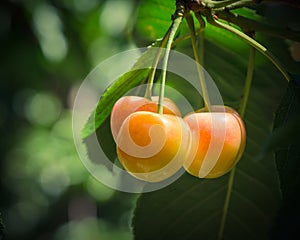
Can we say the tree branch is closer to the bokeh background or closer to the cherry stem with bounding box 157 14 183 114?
the cherry stem with bounding box 157 14 183 114

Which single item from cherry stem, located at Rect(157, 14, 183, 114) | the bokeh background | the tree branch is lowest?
the bokeh background

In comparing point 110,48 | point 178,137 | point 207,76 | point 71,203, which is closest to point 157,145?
point 178,137

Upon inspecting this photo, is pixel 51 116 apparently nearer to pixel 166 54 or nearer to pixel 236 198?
pixel 236 198

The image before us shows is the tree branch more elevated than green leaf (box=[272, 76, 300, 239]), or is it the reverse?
the tree branch

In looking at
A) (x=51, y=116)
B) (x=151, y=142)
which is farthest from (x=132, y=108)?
(x=51, y=116)

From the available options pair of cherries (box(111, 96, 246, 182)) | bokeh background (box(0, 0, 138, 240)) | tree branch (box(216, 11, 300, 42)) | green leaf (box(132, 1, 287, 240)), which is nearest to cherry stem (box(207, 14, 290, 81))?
tree branch (box(216, 11, 300, 42))

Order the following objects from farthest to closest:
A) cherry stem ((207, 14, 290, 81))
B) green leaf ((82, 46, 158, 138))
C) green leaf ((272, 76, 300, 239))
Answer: green leaf ((82, 46, 158, 138)), cherry stem ((207, 14, 290, 81)), green leaf ((272, 76, 300, 239))

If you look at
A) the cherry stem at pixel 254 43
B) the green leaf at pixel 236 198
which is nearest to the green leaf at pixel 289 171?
the cherry stem at pixel 254 43

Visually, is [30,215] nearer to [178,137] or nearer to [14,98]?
[14,98]
